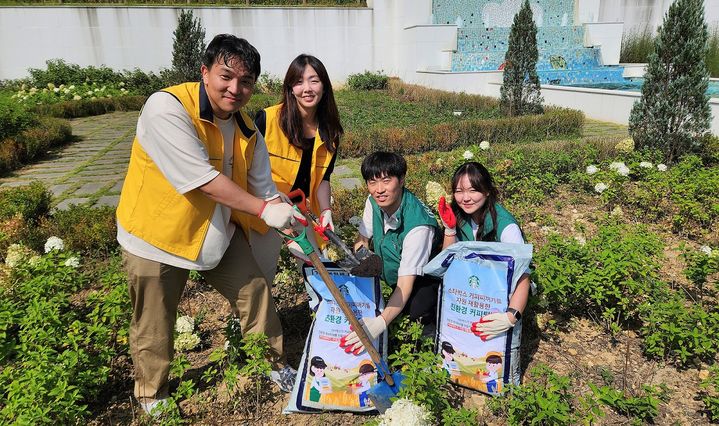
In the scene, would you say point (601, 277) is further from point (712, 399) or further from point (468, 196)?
point (468, 196)

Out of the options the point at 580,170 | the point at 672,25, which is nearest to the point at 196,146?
the point at 580,170

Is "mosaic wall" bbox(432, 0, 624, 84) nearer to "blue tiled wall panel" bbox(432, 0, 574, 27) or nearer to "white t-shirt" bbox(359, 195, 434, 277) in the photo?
"blue tiled wall panel" bbox(432, 0, 574, 27)

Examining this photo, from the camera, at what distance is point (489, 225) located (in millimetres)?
2445

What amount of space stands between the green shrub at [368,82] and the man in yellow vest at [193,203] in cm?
1459

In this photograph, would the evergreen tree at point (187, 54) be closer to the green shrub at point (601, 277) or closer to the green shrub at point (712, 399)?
the green shrub at point (601, 277)

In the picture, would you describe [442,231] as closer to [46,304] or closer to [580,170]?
[46,304]

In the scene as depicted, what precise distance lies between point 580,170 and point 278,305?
4.10 meters

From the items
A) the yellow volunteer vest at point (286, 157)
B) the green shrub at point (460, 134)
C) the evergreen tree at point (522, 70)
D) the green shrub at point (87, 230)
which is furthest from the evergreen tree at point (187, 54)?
the yellow volunteer vest at point (286, 157)

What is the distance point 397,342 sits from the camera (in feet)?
8.09

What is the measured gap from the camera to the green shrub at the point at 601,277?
260cm

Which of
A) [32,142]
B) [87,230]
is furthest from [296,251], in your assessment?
[32,142]

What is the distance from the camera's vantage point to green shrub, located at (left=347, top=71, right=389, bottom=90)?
634 inches

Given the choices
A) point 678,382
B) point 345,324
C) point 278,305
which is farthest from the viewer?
point 278,305

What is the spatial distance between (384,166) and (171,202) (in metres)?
1.04
